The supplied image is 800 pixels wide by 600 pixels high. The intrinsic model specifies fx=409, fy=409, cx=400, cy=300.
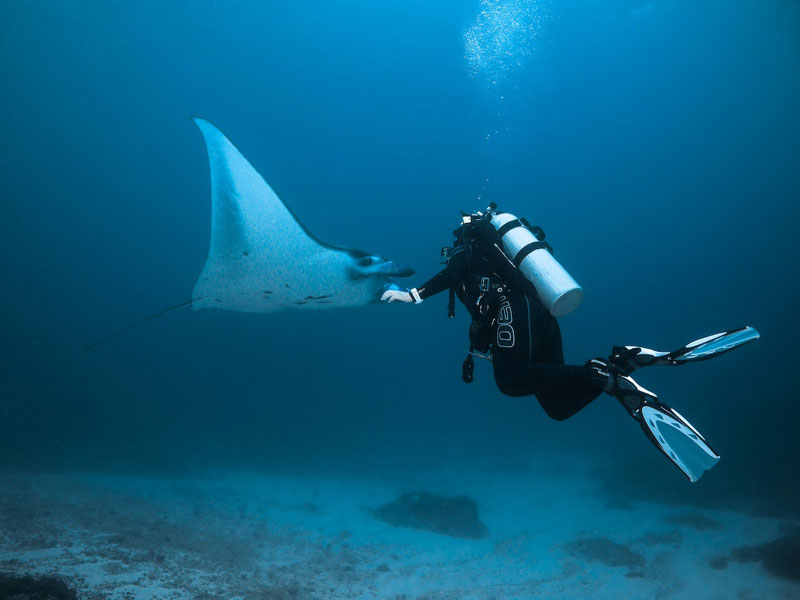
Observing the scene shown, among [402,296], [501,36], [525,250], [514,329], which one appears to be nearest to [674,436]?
[514,329]

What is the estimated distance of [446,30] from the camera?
24.2 meters

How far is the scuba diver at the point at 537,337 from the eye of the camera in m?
2.52

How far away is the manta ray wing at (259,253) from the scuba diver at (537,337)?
896 mm

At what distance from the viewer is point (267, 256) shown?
4.45m

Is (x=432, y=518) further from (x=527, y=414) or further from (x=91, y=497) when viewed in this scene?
(x=527, y=414)

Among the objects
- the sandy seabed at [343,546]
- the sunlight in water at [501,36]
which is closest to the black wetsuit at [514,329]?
the sandy seabed at [343,546]

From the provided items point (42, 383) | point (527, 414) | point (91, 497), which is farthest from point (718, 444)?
point (42, 383)

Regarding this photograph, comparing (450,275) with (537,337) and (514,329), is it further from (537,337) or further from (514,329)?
(537,337)

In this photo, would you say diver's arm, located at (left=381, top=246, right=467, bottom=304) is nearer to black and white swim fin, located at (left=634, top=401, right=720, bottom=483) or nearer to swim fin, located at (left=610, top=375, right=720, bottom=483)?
swim fin, located at (left=610, top=375, right=720, bottom=483)

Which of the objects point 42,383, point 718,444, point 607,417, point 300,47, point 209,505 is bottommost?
point 209,505

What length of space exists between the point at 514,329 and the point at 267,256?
9.03ft

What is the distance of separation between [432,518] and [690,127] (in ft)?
111

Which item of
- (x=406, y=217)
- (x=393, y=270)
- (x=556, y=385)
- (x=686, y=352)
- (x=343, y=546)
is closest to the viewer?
(x=686, y=352)

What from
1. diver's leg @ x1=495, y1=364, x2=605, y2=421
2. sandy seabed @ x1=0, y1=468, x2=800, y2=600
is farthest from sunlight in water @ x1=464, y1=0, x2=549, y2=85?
diver's leg @ x1=495, y1=364, x2=605, y2=421
